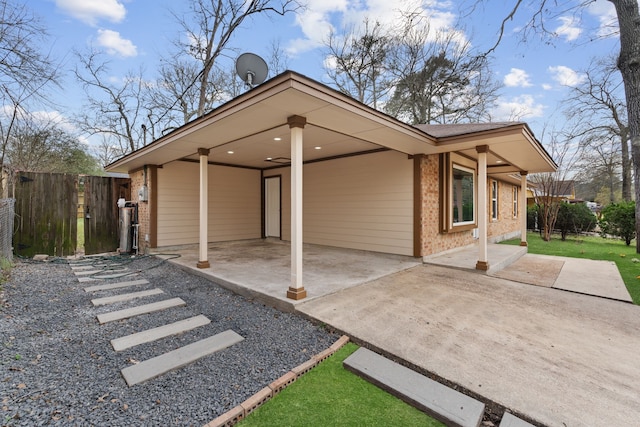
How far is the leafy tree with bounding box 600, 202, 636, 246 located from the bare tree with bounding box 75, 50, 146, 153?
68.4 feet

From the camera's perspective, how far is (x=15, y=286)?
3.94 metres

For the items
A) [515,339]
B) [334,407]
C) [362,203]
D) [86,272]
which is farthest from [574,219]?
[86,272]

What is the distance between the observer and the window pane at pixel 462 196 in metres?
6.66

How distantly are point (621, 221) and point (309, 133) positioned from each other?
12669 millimetres

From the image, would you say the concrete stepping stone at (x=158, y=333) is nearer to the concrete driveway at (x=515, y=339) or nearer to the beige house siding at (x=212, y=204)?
the concrete driveway at (x=515, y=339)

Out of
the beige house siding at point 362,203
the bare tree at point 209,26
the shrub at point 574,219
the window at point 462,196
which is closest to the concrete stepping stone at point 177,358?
the beige house siding at point 362,203

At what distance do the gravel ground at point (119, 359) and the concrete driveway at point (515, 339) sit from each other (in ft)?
2.24

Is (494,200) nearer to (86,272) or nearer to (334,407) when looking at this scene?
(334,407)

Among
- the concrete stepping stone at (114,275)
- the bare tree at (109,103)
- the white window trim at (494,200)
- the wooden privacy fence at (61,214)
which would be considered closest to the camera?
the concrete stepping stone at (114,275)

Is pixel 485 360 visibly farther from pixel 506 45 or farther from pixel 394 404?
pixel 506 45

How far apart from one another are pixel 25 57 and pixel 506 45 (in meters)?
11.6

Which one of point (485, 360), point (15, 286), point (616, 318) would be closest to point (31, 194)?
point (15, 286)

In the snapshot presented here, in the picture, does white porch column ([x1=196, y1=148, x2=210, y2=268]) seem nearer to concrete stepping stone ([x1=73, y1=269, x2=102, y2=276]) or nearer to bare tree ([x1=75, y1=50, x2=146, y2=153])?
concrete stepping stone ([x1=73, y1=269, x2=102, y2=276])

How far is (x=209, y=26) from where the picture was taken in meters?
11.3
